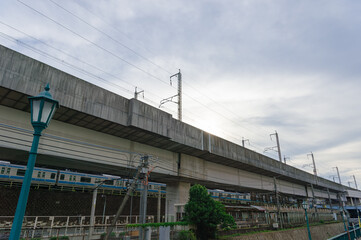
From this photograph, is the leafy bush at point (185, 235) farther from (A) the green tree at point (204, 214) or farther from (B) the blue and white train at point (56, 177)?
(B) the blue and white train at point (56, 177)

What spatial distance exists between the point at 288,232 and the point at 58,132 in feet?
85.5

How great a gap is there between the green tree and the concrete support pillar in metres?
4.31

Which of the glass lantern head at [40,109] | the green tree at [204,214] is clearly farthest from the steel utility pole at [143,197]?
the glass lantern head at [40,109]

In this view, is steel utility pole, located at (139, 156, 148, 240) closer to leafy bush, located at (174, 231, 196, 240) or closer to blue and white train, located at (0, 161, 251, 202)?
leafy bush, located at (174, 231, 196, 240)

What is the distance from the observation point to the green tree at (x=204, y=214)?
16859 mm

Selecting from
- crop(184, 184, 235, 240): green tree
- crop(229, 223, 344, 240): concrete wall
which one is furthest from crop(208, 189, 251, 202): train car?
crop(184, 184, 235, 240): green tree

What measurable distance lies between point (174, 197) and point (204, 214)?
6830 millimetres

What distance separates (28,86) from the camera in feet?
39.1

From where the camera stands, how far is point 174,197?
2314 cm

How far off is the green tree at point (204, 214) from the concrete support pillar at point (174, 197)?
431 centimetres

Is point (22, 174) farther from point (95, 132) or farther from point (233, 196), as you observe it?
point (233, 196)

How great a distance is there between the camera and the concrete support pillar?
21.9m

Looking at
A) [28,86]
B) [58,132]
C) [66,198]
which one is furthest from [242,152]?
[66,198]

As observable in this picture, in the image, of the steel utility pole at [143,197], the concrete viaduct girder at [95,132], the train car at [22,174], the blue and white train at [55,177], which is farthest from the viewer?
the blue and white train at [55,177]
